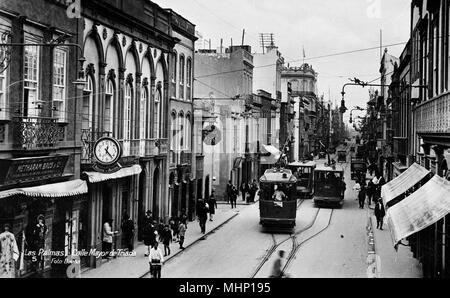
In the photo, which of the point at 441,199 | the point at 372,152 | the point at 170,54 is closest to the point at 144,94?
the point at 170,54

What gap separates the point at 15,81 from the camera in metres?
16.6

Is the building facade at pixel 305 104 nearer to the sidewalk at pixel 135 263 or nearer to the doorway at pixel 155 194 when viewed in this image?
the doorway at pixel 155 194

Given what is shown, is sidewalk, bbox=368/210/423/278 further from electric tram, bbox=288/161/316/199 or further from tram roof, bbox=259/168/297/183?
electric tram, bbox=288/161/316/199

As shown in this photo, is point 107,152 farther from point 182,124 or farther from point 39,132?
point 182,124

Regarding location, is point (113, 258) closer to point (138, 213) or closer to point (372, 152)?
point (138, 213)

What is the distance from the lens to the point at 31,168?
16766 mm

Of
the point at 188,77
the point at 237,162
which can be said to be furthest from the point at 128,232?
the point at 237,162

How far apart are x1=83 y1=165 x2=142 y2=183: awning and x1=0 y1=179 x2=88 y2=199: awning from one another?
1.09 metres

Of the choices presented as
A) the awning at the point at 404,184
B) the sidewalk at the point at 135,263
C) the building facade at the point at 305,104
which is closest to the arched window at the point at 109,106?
the sidewalk at the point at 135,263

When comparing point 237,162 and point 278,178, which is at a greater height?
point 237,162

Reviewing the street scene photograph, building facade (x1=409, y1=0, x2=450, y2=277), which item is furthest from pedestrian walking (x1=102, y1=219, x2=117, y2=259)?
building facade (x1=409, y1=0, x2=450, y2=277)

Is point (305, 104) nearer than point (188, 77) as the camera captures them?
No

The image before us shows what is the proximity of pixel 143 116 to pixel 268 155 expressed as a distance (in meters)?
35.6
